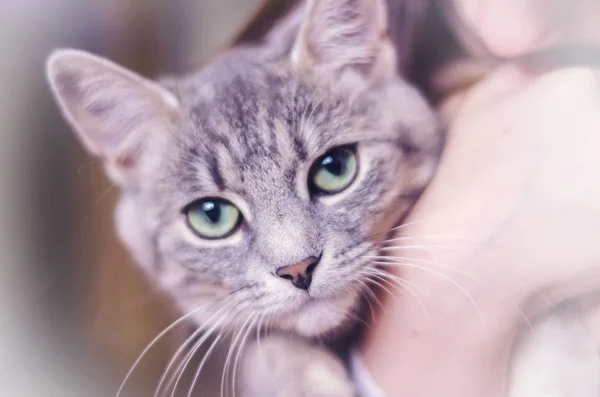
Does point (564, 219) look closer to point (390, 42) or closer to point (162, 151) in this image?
point (390, 42)

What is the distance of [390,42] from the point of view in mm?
574

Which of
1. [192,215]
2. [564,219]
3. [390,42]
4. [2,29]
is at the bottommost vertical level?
[564,219]

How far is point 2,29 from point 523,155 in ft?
1.89

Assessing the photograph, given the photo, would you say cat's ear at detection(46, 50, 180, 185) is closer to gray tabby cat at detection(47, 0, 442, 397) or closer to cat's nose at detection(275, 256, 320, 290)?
gray tabby cat at detection(47, 0, 442, 397)

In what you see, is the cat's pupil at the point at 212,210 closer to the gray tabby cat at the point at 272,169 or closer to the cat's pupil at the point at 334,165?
the gray tabby cat at the point at 272,169

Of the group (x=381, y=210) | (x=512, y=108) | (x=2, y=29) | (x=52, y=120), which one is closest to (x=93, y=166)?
(x=52, y=120)

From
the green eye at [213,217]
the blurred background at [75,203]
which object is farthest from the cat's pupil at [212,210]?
the blurred background at [75,203]

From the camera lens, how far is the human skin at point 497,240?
53 centimetres

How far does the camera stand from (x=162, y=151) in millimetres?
565

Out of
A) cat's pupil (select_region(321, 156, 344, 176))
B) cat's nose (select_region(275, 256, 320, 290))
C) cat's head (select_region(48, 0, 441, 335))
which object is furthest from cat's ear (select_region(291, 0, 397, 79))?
cat's nose (select_region(275, 256, 320, 290))

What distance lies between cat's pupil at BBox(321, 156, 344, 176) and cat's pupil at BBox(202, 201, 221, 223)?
4.8 inches

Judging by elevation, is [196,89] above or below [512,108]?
above

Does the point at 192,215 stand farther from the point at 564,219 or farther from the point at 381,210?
the point at 564,219

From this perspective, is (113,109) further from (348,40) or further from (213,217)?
(348,40)
